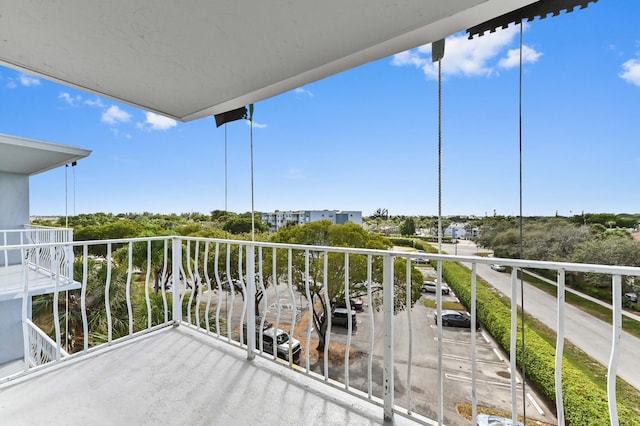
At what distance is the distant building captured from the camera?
9430 mm

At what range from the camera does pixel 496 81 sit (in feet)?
10.2

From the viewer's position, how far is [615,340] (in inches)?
39.6

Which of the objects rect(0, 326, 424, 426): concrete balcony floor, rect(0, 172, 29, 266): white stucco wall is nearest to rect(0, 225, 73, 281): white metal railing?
rect(0, 172, 29, 266): white stucco wall

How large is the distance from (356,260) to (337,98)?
478 cm

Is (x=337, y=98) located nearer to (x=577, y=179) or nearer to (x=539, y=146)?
(x=539, y=146)

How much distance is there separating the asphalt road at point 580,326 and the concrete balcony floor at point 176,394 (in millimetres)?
941

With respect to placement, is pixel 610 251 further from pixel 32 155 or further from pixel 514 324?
pixel 32 155

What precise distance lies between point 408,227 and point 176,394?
4.45 metres

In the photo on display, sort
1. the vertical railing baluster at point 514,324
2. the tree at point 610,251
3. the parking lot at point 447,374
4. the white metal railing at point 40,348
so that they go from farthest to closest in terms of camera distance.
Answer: the parking lot at point 447,374, the white metal railing at point 40,348, the tree at point 610,251, the vertical railing baluster at point 514,324

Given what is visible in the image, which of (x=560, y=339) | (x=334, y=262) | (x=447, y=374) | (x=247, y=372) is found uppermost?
(x=560, y=339)

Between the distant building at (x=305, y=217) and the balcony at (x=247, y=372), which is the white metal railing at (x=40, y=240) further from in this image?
the distant building at (x=305, y=217)

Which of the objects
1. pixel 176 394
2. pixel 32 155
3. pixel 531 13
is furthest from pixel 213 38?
pixel 32 155

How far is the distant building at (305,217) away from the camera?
371 inches

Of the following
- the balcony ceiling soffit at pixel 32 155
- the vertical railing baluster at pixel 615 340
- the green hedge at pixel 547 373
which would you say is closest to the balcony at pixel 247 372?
the vertical railing baluster at pixel 615 340
